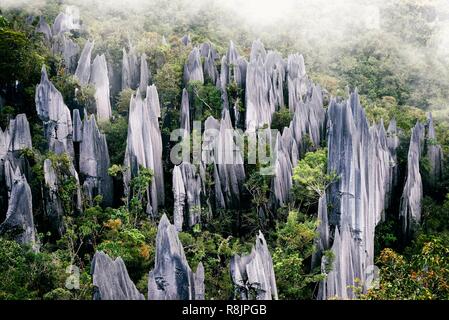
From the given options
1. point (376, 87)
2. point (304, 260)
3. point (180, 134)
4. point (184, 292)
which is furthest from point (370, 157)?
point (376, 87)

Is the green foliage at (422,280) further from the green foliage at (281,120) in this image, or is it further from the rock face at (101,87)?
the rock face at (101,87)

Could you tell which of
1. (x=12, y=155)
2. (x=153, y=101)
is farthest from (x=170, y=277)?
(x=153, y=101)

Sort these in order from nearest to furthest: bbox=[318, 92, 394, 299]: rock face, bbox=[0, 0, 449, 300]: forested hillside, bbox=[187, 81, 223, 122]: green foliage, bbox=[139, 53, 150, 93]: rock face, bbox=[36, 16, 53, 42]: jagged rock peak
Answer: bbox=[0, 0, 449, 300]: forested hillside < bbox=[318, 92, 394, 299]: rock face < bbox=[187, 81, 223, 122]: green foliage < bbox=[139, 53, 150, 93]: rock face < bbox=[36, 16, 53, 42]: jagged rock peak

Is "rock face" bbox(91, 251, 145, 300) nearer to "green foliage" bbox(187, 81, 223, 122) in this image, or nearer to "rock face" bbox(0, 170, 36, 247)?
"rock face" bbox(0, 170, 36, 247)

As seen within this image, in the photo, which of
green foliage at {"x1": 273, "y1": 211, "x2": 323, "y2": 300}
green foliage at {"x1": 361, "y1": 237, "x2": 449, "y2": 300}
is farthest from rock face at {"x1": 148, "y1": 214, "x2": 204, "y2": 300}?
green foliage at {"x1": 361, "y1": 237, "x2": 449, "y2": 300}

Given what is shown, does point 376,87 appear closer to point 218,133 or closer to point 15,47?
point 218,133

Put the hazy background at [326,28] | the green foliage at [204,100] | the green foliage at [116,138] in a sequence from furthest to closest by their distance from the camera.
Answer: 1. the hazy background at [326,28]
2. the green foliage at [204,100]
3. the green foliage at [116,138]

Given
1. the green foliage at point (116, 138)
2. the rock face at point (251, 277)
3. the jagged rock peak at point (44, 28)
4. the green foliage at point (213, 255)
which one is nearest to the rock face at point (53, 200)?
the green foliage at point (116, 138)
